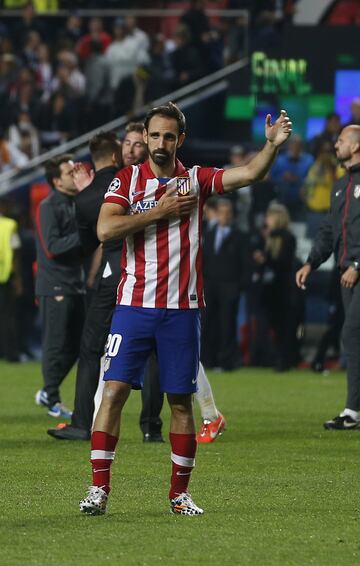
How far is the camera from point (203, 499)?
303 inches

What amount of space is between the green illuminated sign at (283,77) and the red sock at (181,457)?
12661 millimetres

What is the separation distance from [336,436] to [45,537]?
4.71 m

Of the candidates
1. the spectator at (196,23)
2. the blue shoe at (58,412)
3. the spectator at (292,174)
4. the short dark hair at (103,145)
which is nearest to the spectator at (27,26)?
the spectator at (196,23)

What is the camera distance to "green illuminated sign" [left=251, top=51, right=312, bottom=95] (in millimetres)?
19344

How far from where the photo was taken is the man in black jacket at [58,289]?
1189cm

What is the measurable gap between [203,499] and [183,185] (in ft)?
5.72

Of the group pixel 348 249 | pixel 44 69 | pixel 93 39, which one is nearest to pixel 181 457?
Result: pixel 348 249

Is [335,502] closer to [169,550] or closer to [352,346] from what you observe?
[169,550]

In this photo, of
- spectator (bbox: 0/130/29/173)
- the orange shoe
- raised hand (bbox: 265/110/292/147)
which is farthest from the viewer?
spectator (bbox: 0/130/29/173)

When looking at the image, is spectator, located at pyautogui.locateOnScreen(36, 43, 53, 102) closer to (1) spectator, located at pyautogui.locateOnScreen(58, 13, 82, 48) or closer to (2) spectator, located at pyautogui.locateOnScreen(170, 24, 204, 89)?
(1) spectator, located at pyautogui.locateOnScreen(58, 13, 82, 48)

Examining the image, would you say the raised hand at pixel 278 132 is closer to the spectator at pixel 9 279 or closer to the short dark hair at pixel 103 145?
the short dark hair at pixel 103 145

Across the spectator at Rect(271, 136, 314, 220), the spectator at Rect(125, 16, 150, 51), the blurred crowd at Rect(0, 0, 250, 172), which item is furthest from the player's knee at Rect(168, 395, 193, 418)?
the spectator at Rect(125, 16, 150, 51)

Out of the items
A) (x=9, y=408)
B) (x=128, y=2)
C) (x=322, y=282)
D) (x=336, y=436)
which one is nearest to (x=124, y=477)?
(x=336, y=436)

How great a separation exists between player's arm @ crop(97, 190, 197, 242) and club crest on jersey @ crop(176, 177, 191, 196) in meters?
0.04
